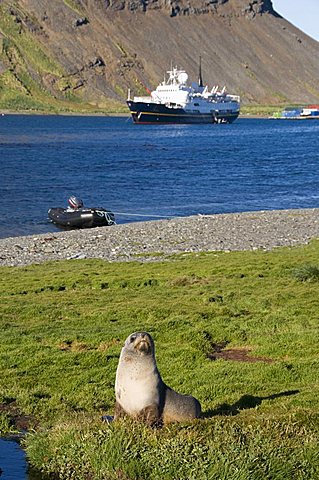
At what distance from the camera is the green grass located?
10461 mm

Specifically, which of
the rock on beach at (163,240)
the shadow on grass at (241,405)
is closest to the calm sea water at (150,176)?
the rock on beach at (163,240)

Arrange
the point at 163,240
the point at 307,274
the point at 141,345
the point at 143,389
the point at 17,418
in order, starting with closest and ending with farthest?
the point at 141,345, the point at 143,389, the point at 17,418, the point at 307,274, the point at 163,240

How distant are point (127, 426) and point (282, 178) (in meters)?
74.2

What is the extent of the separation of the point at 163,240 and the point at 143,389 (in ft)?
84.3

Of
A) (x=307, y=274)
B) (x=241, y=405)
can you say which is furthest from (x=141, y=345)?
(x=307, y=274)

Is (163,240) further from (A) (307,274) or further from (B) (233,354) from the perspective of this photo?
(B) (233,354)

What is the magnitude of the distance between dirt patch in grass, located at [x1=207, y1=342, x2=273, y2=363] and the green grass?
0.14m

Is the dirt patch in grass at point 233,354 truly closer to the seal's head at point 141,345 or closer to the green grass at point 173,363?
the green grass at point 173,363

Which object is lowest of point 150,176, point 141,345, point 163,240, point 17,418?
point 150,176

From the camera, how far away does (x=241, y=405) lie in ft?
43.3

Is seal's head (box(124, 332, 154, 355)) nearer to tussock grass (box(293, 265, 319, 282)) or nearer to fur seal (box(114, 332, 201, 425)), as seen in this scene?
fur seal (box(114, 332, 201, 425))

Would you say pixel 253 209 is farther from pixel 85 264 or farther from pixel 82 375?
pixel 82 375

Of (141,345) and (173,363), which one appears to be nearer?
(141,345)

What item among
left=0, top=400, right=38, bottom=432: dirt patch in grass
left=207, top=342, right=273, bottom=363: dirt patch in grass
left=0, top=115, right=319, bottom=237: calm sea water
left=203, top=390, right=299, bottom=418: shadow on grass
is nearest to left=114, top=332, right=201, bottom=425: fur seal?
left=203, top=390, right=299, bottom=418: shadow on grass
